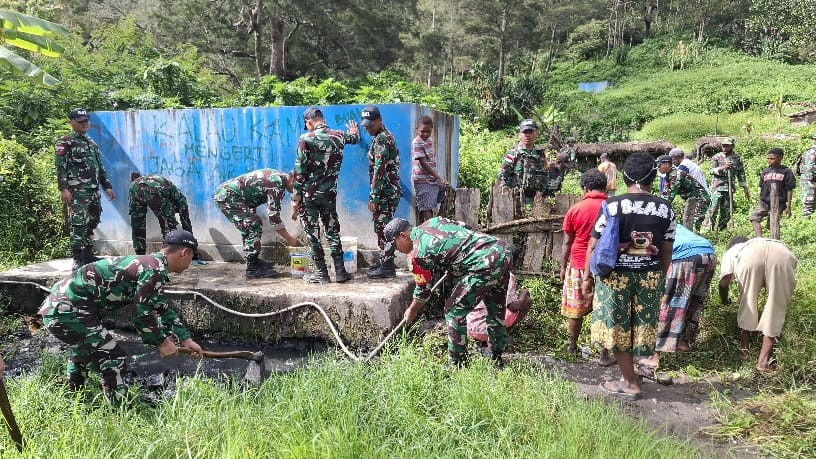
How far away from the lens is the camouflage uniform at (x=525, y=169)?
22.4 ft

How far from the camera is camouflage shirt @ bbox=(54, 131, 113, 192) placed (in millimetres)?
6492

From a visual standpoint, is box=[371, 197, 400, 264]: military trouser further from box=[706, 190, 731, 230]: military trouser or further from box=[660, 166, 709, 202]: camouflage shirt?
box=[706, 190, 731, 230]: military trouser

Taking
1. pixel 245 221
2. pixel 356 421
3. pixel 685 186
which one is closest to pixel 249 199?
pixel 245 221

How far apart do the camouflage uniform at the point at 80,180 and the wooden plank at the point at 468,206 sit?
14.8ft

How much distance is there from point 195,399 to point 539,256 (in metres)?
3.62

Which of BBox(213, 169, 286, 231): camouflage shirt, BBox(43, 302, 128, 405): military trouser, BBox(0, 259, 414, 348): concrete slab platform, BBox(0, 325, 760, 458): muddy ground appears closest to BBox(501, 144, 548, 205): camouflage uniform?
BBox(0, 259, 414, 348): concrete slab platform

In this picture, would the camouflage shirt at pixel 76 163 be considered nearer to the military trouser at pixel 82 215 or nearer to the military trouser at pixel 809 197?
the military trouser at pixel 82 215

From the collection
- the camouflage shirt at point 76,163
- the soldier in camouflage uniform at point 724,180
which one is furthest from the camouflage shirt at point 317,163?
the soldier in camouflage uniform at point 724,180

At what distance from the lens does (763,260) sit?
4395 millimetres

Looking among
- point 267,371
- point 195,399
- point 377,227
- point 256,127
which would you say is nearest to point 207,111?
point 256,127

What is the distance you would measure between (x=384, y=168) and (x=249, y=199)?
1658mm

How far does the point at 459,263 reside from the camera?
4332mm

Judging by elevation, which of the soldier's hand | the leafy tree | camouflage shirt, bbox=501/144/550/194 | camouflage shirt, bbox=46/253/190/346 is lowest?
the soldier's hand

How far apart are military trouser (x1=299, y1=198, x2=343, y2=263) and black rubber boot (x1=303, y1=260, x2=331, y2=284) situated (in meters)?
0.05
